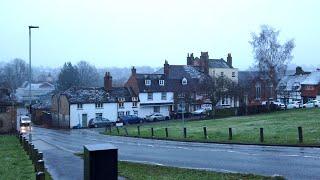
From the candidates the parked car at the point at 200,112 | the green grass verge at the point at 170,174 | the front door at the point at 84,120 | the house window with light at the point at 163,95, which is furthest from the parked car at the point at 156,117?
the green grass verge at the point at 170,174

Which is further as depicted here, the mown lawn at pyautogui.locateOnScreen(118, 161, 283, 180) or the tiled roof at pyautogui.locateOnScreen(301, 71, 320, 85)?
the tiled roof at pyautogui.locateOnScreen(301, 71, 320, 85)

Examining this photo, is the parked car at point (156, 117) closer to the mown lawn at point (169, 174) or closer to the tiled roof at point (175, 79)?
the tiled roof at point (175, 79)

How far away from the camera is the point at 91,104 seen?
78750 mm

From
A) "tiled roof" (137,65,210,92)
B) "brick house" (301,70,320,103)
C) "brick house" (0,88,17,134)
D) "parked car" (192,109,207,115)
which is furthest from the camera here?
"brick house" (301,70,320,103)

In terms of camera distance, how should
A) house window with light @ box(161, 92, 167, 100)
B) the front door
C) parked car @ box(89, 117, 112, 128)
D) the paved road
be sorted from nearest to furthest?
the paved road
parked car @ box(89, 117, 112, 128)
the front door
house window with light @ box(161, 92, 167, 100)

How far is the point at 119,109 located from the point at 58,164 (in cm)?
6088

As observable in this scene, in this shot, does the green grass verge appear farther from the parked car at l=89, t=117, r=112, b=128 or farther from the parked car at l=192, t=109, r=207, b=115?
the parked car at l=192, t=109, r=207, b=115

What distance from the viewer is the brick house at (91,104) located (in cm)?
7750

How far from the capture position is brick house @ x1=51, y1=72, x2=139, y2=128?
7750cm

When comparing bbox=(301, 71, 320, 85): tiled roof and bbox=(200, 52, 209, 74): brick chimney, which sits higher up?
bbox=(200, 52, 209, 74): brick chimney

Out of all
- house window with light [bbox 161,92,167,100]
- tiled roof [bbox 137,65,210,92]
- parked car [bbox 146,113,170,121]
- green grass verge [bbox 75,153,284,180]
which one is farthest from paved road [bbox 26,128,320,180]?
house window with light [bbox 161,92,167,100]

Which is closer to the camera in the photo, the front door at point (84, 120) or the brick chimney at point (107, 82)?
the front door at point (84, 120)

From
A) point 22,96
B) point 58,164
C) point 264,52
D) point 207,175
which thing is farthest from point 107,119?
point 22,96

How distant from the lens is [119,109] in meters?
81.6
